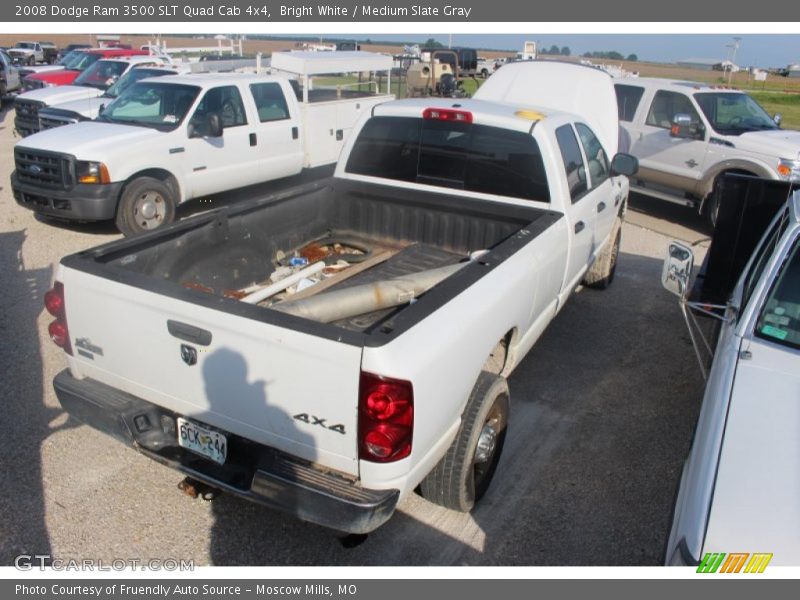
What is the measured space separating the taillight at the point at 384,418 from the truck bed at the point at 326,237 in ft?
1.05

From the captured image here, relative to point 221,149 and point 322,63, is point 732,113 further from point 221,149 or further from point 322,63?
point 221,149

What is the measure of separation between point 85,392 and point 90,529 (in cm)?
75

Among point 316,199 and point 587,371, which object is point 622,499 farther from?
point 316,199

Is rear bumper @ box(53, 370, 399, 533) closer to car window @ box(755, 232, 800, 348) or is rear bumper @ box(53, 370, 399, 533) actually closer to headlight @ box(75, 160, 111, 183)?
car window @ box(755, 232, 800, 348)

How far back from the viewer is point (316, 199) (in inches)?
193

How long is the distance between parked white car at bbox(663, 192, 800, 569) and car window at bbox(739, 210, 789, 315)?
22 millimetres

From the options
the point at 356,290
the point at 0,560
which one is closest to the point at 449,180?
the point at 356,290

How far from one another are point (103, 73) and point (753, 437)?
46.9ft

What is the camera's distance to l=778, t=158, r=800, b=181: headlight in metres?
8.55

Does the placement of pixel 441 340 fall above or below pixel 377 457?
above

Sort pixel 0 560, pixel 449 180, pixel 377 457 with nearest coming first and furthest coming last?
pixel 377 457 < pixel 0 560 < pixel 449 180

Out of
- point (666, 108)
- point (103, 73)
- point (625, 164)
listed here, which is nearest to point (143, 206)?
point (625, 164)

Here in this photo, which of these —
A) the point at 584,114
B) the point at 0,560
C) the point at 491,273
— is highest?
the point at 584,114

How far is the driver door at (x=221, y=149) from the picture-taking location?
337 inches
